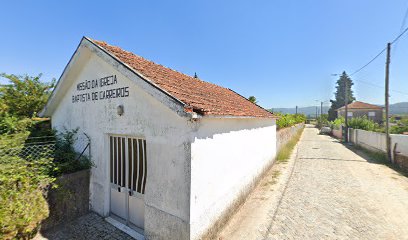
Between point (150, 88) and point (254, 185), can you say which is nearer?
point (150, 88)

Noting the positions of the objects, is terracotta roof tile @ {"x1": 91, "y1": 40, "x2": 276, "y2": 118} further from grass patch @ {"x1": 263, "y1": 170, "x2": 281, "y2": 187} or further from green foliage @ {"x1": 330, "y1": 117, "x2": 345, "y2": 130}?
green foliage @ {"x1": 330, "y1": 117, "x2": 345, "y2": 130}

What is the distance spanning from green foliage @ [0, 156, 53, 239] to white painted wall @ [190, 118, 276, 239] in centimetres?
397

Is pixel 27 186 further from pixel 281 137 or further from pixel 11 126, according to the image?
pixel 281 137

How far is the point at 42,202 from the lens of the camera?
523 cm

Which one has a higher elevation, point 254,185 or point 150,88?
point 150,88

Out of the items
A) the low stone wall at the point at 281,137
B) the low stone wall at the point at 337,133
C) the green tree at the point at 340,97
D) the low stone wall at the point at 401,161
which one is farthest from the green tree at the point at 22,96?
the green tree at the point at 340,97

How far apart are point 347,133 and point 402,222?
2170 centimetres

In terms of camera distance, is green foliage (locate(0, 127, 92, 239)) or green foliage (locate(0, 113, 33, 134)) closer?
green foliage (locate(0, 127, 92, 239))

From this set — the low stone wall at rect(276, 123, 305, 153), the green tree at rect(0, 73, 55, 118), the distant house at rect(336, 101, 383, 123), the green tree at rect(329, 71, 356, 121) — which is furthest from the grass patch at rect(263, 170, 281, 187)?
the green tree at rect(329, 71, 356, 121)

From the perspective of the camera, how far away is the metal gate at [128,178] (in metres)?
5.35

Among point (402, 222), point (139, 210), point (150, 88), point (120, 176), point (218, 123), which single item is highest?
point (150, 88)

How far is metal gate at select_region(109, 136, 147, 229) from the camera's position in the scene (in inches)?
211

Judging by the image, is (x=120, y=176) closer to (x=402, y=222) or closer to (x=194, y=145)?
(x=194, y=145)

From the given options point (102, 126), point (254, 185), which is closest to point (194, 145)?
point (102, 126)
